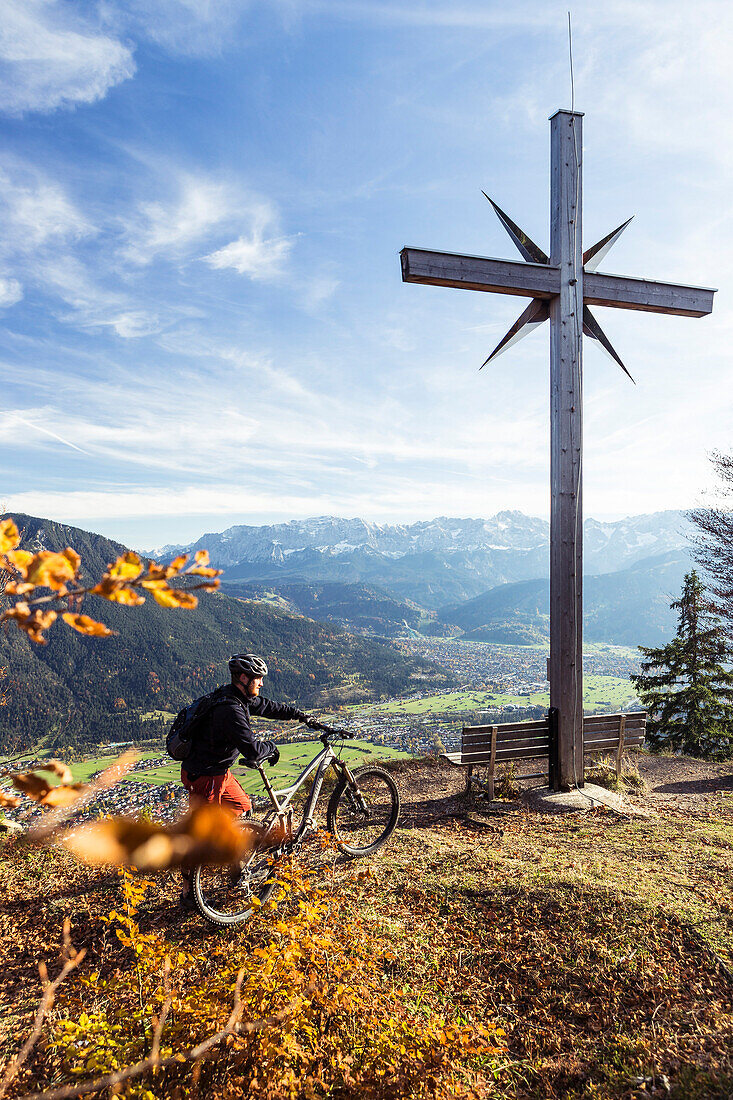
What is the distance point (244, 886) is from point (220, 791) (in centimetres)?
102

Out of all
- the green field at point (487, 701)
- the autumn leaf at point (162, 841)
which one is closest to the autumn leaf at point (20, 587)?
the autumn leaf at point (162, 841)

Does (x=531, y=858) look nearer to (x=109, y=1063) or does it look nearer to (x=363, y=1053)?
(x=363, y=1053)

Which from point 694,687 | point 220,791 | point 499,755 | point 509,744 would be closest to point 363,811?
point 220,791

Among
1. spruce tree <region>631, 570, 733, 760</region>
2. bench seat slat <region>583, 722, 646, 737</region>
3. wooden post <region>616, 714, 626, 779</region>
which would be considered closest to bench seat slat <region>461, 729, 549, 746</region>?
bench seat slat <region>583, 722, 646, 737</region>

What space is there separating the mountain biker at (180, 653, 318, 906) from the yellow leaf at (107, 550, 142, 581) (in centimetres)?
313

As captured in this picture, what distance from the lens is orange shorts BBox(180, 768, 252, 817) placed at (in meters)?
4.35

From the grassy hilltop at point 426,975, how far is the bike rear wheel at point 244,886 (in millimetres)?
189

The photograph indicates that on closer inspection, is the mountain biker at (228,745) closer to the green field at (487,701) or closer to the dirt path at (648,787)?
the dirt path at (648,787)

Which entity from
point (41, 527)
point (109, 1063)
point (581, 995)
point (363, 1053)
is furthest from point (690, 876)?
point (41, 527)

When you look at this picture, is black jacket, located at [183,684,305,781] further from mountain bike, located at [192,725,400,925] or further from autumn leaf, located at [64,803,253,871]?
autumn leaf, located at [64,803,253,871]

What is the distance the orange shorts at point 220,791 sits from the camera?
4352mm

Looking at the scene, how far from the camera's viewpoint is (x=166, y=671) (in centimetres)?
11688

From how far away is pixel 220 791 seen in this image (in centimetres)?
438

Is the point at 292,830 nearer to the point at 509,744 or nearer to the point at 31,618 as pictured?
the point at 509,744
